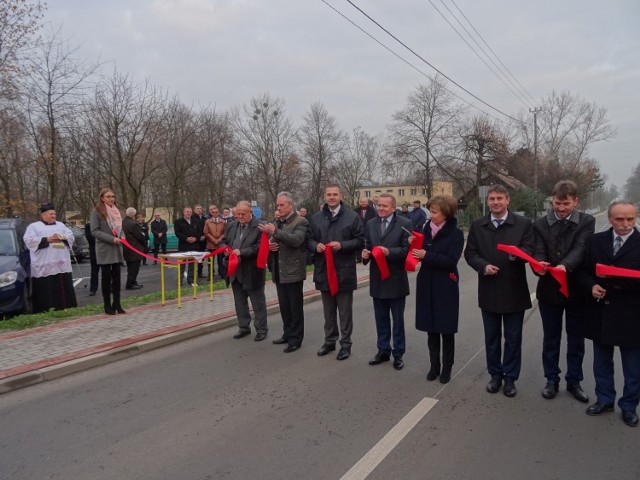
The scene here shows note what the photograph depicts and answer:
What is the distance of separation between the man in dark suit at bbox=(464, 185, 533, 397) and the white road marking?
83cm

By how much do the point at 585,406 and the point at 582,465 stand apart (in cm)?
110

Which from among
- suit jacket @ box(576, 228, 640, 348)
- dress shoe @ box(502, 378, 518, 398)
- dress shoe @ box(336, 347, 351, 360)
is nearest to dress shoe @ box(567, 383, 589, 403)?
dress shoe @ box(502, 378, 518, 398)

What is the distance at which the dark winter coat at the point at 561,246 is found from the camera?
402 centimetres

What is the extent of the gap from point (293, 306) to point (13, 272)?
5.02m

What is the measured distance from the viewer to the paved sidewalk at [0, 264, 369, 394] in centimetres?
514

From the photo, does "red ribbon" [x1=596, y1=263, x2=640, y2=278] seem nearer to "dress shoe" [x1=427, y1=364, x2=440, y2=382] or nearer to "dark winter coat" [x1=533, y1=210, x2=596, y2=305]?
"dark winter coat" [x1=533, y1=210, x2=596, y2=305]

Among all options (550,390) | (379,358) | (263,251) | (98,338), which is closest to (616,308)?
(550,390)

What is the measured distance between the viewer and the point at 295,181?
39.2m

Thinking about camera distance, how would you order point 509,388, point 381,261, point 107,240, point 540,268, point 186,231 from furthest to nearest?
1. point 186,231
2. point 107,240
3. point 381,261
4. point 509,388
5. point 540,268

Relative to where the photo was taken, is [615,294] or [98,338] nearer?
[615,294]

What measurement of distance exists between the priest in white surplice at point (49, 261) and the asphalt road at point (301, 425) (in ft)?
11.0

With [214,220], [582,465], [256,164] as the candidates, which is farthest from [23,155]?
[582,465]

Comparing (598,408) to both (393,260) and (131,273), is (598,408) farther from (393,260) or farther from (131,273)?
(131,273)

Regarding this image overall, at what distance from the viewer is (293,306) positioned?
19.7ft
